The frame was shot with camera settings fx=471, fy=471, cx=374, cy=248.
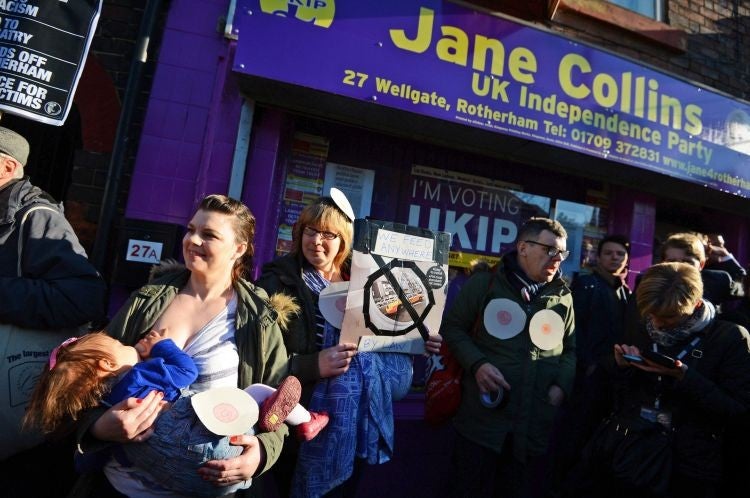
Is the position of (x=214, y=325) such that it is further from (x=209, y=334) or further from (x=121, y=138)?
(x=121, y=138)

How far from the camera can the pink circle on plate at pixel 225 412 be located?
1.47 m

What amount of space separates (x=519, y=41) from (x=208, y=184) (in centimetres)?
268

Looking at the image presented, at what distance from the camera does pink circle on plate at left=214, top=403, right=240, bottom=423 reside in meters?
1.47

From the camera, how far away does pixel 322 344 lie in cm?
212

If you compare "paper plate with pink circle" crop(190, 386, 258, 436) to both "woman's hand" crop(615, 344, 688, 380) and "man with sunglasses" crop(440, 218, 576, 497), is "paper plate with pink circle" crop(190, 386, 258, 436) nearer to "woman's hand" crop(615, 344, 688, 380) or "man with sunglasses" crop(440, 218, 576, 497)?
"man with sunglasses" crop(440, 218, 576, 497)

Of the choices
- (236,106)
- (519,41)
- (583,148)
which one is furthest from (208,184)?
(583,148)

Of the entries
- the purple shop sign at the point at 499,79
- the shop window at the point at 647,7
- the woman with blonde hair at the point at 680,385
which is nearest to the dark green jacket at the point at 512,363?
the woman with blonde hair at the point at 680,385

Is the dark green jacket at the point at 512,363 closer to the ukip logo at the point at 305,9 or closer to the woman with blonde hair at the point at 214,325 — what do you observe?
the woman with blonde hair at the point at 214,325

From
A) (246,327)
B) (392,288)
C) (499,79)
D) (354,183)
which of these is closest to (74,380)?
(246,327)

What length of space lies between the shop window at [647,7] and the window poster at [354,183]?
3.52 meters

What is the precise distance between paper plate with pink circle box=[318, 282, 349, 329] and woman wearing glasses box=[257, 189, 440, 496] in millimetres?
49

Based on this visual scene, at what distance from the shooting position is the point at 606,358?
257 centimetres

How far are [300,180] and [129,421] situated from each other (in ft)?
8.71

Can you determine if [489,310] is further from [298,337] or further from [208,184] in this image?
[208,184]
